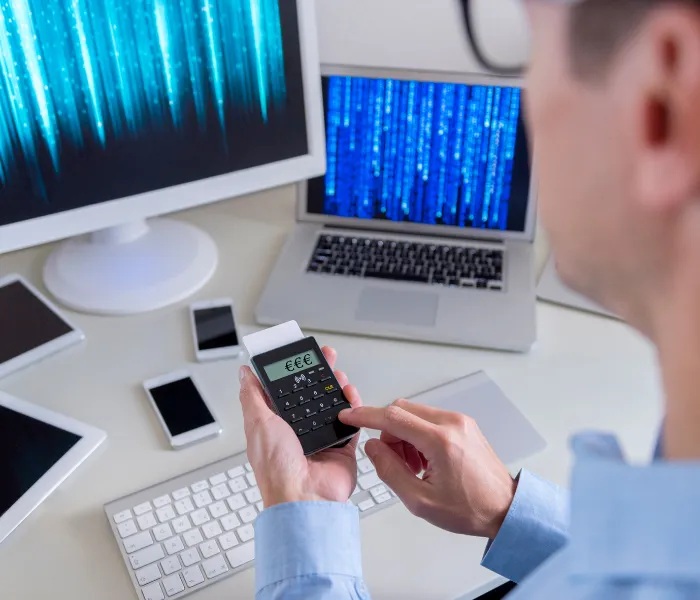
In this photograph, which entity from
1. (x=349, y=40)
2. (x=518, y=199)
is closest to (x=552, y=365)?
(x=518, y=199)

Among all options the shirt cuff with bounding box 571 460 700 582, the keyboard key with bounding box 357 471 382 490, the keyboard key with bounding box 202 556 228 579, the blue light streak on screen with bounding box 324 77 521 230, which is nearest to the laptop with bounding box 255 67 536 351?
the blue light streak on screen with bounding box 324 77 521 230

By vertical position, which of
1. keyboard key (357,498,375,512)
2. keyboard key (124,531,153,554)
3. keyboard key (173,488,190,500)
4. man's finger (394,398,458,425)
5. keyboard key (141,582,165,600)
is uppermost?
man's finger (394,398,458,425)

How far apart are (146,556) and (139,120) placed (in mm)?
470

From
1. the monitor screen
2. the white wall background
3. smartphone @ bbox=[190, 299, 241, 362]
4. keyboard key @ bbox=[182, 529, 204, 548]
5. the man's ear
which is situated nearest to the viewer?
the man's ear

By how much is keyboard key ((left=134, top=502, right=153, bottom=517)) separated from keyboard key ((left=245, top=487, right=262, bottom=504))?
90mm

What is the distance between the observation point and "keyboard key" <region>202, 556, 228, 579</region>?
2.04 feet

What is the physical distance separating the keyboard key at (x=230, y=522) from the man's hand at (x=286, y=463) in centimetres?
7

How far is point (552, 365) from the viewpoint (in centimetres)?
85

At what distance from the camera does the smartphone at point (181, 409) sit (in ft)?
2.45

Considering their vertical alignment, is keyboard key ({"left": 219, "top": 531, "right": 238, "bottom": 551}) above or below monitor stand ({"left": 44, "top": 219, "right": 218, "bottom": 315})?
below

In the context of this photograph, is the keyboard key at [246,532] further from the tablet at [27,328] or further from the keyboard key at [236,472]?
the tablet at [27,328]

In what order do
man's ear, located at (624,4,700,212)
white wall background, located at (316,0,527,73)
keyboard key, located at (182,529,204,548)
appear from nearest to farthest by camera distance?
1. man's ear, located at (624,4,700,212)
2. keyboard key, located at (182,529,204,548)
3. white wall background, located at (316,0,527,73)

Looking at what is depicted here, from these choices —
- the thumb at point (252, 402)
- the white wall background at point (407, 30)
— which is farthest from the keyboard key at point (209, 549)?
the white wall background at point (407, 30)

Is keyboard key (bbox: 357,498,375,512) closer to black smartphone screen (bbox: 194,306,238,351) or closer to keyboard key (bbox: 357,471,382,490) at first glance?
keyboard key (bbox: 357,471,382,490)
